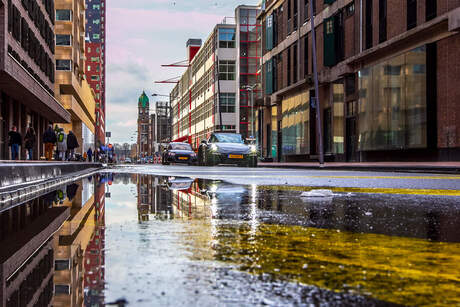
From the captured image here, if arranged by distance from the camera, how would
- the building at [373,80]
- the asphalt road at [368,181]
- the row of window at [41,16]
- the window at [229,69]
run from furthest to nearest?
the window at [229,69], the row of window at [41,16], the building at [373,80], the asphalt road at [368,181]

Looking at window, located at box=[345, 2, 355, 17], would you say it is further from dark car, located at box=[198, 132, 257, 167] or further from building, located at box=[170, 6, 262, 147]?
building, located at box=[170, 6, 262, 147]

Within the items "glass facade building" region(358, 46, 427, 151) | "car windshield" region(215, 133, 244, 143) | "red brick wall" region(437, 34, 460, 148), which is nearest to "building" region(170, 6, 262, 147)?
"glass facade building" region(358, 46, 427, 151)

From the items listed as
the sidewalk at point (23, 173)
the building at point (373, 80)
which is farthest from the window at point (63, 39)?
the sidewalk at point (23, 173)

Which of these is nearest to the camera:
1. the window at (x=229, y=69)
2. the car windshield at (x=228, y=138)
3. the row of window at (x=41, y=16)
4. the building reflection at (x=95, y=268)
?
the building reflection at (x=95, y=268)

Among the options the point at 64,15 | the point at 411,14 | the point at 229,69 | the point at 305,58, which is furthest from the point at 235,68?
the point at 411,14

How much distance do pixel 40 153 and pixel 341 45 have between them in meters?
31.0

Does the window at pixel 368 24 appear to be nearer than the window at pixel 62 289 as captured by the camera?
No

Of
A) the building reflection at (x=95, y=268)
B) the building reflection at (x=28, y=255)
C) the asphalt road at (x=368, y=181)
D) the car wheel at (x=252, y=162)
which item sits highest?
the car wheel at (x=252, y=162)

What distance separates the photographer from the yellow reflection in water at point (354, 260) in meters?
2.29

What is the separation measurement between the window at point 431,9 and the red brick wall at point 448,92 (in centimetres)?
128

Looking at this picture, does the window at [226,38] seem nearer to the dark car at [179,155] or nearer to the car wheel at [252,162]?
the dark car at [179,155]

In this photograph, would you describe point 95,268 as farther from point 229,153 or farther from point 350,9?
point 350,9

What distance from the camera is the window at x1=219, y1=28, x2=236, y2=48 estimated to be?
7962 cm

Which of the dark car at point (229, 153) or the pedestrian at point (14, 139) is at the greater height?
the pedestrian at point (14, 139)
